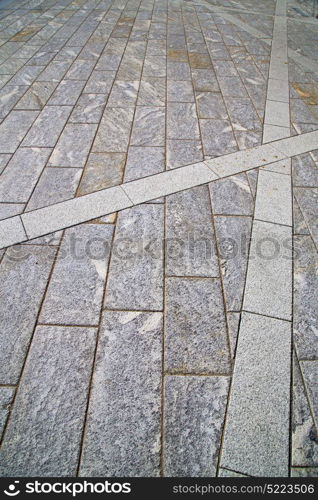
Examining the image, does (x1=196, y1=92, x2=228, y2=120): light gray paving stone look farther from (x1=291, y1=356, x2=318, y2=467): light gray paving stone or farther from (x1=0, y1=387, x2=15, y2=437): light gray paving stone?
(x1=0, y1=387, x2=15, y2=437): light gray paving stone

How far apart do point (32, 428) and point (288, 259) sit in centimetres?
268

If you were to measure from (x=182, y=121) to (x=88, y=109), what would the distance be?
1623mm

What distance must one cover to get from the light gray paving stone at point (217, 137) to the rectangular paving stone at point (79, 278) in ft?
7.09

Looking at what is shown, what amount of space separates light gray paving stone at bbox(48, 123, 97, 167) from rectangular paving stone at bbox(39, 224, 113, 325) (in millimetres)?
1307

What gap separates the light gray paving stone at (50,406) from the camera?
195 cm

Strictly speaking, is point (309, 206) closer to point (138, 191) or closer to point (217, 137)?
point (217, 137)

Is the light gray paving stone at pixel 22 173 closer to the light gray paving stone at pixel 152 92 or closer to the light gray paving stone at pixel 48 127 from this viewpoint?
the light gray paving stone at pixel 48 127

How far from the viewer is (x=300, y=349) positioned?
2496 millimetres

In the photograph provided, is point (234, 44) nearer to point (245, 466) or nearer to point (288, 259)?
point (288, 259)

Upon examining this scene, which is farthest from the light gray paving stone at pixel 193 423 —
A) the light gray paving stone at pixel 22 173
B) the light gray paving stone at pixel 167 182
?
the light gray paving stone at pixel 22 173

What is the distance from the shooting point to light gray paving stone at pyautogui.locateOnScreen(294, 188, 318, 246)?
11.3ft

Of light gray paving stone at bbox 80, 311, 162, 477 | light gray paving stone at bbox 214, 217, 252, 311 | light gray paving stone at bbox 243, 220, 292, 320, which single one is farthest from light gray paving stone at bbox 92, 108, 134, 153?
light gray paving stone at bbox 80, 311, 162, 477

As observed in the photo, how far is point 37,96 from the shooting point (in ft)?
17.9

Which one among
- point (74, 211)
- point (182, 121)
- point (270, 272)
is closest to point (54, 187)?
point (74, 211)
